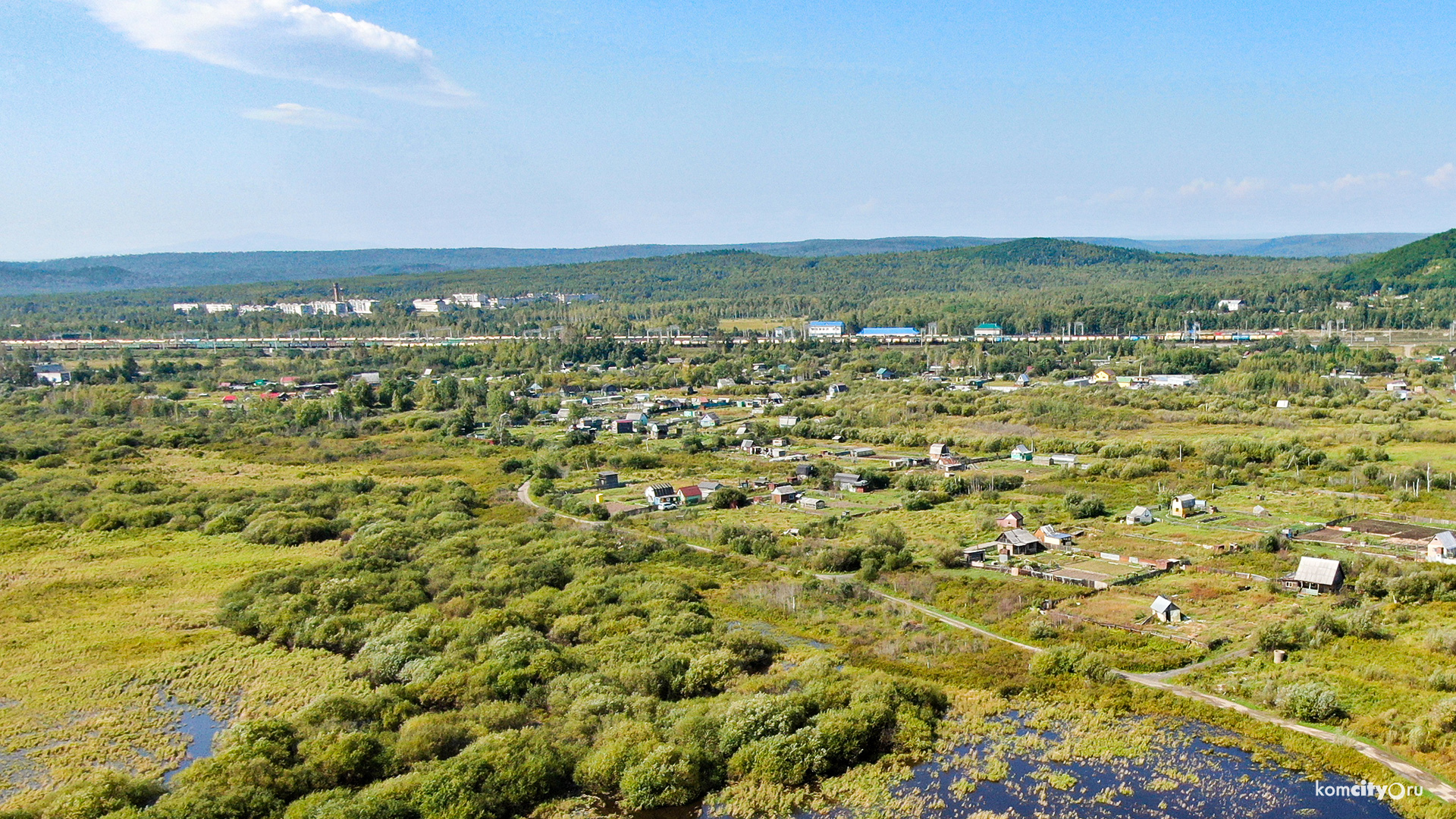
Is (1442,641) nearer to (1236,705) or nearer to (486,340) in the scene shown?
(1236,705)

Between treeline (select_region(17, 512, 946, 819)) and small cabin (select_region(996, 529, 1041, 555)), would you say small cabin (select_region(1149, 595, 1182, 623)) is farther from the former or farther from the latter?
treeline (select_region(17, 512, 946, 819))

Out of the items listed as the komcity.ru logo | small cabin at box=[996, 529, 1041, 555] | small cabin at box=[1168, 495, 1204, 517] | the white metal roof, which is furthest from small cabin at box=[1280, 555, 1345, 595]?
the komcity.ru logo

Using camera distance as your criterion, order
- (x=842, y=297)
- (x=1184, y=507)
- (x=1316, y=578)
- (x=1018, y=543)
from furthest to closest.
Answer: (x=842, y=297) → (x=1184, y=507) → (x=1018, y=543) → (x=1316, y=578)

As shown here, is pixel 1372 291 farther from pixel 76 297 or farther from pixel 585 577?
pixel 76 297

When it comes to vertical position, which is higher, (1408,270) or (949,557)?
(1408,270)

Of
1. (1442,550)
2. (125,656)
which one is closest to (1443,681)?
(1442,550)

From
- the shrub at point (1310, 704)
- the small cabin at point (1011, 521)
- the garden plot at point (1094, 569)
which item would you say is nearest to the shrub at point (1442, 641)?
the shrub at point (1310, 704)
